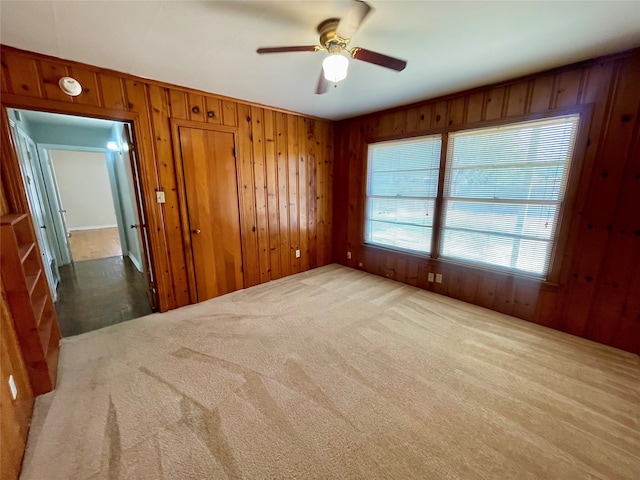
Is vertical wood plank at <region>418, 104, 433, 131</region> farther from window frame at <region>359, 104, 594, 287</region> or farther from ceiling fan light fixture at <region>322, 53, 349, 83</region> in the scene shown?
ceiling fan light fixture at <region>322, 53, 349, 83</region>

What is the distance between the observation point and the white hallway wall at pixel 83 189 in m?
7.67

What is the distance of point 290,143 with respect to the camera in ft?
12.5

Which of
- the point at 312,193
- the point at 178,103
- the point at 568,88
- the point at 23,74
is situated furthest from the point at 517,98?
the point at 23,74

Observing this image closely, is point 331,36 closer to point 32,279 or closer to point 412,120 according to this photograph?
point 412,120

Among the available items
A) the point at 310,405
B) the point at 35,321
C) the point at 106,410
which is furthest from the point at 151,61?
the point at 310,405

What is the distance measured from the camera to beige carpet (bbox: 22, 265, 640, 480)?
1325mm

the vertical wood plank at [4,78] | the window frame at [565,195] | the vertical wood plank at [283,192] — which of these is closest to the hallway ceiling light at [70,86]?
the vertical wood plank at [4,78]

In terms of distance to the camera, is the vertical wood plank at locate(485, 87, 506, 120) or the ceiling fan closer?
the ceiling fan

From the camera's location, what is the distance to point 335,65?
1.62 metres

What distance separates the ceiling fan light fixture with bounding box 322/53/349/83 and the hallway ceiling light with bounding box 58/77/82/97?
2166mm

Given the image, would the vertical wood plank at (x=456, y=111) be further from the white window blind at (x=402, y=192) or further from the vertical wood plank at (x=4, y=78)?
the vertical wood plank at (x=4, y=78)

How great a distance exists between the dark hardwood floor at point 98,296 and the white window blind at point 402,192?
3.34 metres

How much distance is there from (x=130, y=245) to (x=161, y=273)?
292cm

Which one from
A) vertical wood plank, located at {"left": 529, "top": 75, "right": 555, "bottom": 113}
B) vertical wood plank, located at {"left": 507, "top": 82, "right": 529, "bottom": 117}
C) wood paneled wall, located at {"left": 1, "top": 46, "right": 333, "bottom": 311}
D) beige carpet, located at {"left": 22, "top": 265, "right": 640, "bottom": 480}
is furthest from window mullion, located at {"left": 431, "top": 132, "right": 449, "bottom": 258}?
wood paneled wall, located at {"left": 1, "top": 46, "right": 333, "bottom": 311}
